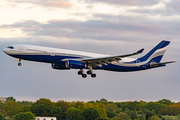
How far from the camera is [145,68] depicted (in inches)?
3430

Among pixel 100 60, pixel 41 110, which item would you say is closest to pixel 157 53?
pixel 100 60

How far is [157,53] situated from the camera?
90500 millimetres

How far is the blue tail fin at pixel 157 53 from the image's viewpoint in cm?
8888

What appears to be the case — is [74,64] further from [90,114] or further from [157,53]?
[90,114]

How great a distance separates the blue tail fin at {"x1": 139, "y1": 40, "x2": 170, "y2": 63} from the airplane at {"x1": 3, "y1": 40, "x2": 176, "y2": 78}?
312 mm

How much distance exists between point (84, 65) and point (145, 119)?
425 ft

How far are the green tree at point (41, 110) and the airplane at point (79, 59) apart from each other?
111 meters

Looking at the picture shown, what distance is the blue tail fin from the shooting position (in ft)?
292

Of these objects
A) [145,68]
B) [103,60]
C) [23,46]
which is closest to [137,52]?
[103,60]

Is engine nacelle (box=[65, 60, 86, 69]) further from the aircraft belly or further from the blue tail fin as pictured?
the blue tail fin

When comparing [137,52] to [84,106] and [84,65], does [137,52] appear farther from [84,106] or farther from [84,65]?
[84,106]

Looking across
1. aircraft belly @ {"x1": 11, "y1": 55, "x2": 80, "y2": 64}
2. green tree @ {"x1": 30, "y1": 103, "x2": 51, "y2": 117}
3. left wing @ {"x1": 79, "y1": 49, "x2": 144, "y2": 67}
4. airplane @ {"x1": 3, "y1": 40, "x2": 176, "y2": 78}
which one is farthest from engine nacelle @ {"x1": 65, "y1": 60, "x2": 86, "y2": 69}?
green tree @ {"x1": 30, "y1": 103, "x2": 51, "y2": 117}

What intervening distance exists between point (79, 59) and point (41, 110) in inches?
4679

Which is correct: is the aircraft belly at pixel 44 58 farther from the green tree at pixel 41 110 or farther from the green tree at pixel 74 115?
the green tree at pixel 41 110
